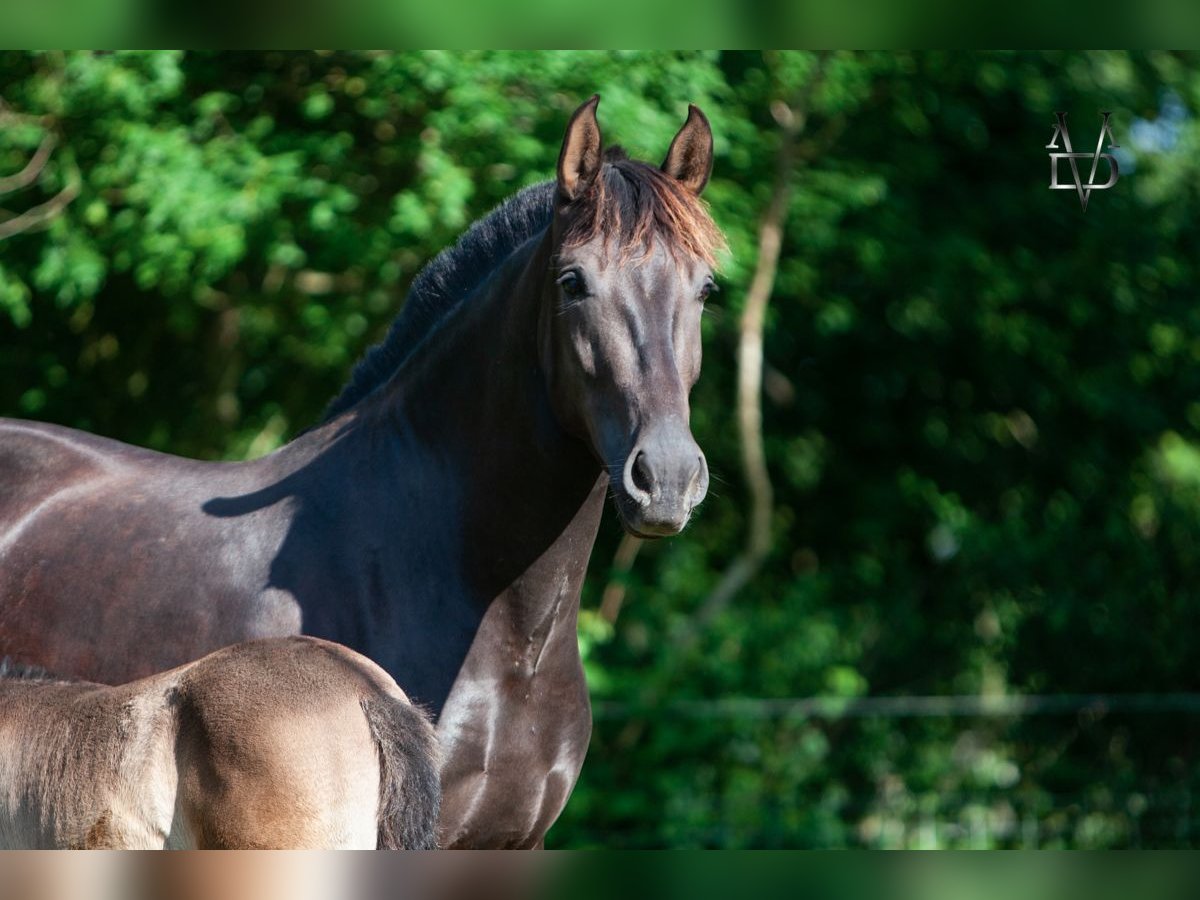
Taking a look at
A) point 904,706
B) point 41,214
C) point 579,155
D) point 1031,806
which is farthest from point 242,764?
point 1031,806

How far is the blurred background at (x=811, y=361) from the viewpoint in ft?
22.9

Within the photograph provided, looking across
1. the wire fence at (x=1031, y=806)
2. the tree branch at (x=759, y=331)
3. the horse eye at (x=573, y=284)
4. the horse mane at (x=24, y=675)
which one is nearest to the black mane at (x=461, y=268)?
the horse eye at (x=573, y=284)

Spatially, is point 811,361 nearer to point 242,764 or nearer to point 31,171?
point 31,171

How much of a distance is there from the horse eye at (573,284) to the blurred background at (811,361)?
3.82 metres

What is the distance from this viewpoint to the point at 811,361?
10008 mm

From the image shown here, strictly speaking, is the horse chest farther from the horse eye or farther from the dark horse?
the horse eye

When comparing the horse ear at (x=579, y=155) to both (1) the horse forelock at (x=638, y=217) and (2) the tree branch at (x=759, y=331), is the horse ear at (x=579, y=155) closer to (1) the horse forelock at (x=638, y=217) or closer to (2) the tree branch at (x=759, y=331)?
(1) the horse forelock at (x=638, y=217)

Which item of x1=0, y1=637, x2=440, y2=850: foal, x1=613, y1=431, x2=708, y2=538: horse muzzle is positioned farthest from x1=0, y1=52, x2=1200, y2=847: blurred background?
x1=0, y1=637, x2=440, y2=850: foal

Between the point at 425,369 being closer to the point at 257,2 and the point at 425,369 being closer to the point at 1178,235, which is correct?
the point at 257,2

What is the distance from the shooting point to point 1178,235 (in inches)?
363

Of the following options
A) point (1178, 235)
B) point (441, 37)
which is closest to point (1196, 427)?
point (1178, 235)

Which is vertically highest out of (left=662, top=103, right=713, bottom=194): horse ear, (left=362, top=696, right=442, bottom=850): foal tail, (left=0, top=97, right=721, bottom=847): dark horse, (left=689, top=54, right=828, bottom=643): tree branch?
(left=662, top=103, right=713, bottom=194): horse ear

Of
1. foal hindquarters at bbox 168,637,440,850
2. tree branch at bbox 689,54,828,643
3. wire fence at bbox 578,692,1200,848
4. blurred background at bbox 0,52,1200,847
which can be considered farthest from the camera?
wire fence at bbox 578,692,1200,848

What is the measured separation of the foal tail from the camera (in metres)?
1.82
